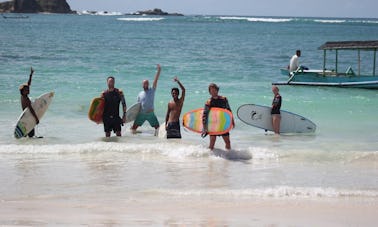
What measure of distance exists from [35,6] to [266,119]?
169 metres

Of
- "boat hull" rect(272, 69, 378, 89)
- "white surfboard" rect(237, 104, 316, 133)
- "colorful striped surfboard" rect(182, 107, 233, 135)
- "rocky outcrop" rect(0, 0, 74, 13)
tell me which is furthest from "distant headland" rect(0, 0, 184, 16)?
"colorful striped surfboard" rect(182, 107, 233, 135)

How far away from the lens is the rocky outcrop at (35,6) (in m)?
173

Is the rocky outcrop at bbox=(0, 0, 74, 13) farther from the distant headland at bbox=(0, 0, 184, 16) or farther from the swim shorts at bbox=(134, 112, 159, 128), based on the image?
the swim shorts at bbox=(134, 112, 159, 128)

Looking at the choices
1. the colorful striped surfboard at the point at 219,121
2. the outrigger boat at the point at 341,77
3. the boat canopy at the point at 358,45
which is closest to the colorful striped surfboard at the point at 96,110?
the colorful striped surfboard at the point at 219,121

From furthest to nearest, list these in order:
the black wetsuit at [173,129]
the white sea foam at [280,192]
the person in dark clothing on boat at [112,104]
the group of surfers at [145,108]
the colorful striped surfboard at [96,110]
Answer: the colorful striped surfboard at [96,110] → the black wetsuit at [173,129] → the person in dark clothing on boat at [112,104] → the group of surfers at [145,108] → the white sea foam at [280,192]

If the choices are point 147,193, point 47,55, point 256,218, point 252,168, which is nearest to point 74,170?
point 147,193

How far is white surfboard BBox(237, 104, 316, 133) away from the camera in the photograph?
14.3 metres

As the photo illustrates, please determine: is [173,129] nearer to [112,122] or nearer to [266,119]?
[112,122]

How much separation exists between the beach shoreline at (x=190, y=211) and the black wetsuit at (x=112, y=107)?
3496mm

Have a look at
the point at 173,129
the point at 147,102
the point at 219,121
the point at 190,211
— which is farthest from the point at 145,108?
the point at 190,211

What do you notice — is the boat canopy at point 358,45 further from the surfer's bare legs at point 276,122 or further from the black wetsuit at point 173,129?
→ the black wetsuit at point 173,129

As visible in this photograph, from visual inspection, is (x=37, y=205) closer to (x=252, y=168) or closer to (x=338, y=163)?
(x=252, y=168)

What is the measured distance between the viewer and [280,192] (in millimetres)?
9250

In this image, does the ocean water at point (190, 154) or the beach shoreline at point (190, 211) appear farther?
the ocean water at point (190, 154)
